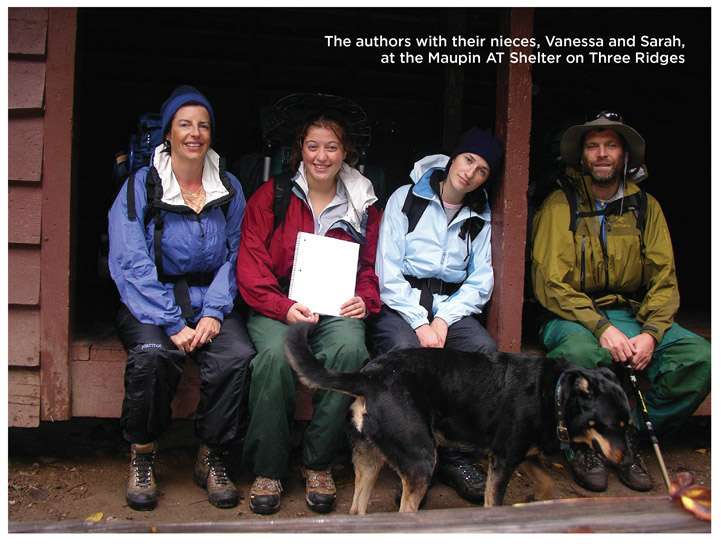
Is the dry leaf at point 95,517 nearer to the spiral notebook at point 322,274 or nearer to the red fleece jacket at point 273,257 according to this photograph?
the red fleece jacket at point 273,257

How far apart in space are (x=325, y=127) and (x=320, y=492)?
2.24 meters

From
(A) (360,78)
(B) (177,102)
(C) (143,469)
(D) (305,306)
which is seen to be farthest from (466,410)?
(A) (360,78)

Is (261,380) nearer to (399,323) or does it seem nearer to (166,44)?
(399,323)

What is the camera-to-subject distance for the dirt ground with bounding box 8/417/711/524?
3658 millimetres

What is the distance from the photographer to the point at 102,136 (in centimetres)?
620

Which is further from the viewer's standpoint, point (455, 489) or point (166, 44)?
point (166, 44)

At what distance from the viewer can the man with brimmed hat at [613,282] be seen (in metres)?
3.94

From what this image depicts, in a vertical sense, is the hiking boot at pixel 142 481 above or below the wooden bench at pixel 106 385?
below

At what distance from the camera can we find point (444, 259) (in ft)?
13.6

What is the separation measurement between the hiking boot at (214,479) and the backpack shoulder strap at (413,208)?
191cm

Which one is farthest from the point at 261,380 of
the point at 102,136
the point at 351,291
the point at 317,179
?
the point at 102,136

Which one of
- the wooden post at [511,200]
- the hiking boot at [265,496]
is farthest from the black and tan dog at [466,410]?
the wooden post at [511,200]

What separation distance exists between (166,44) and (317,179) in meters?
3.17

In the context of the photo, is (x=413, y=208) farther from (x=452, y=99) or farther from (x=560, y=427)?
(x=452, y=99)
